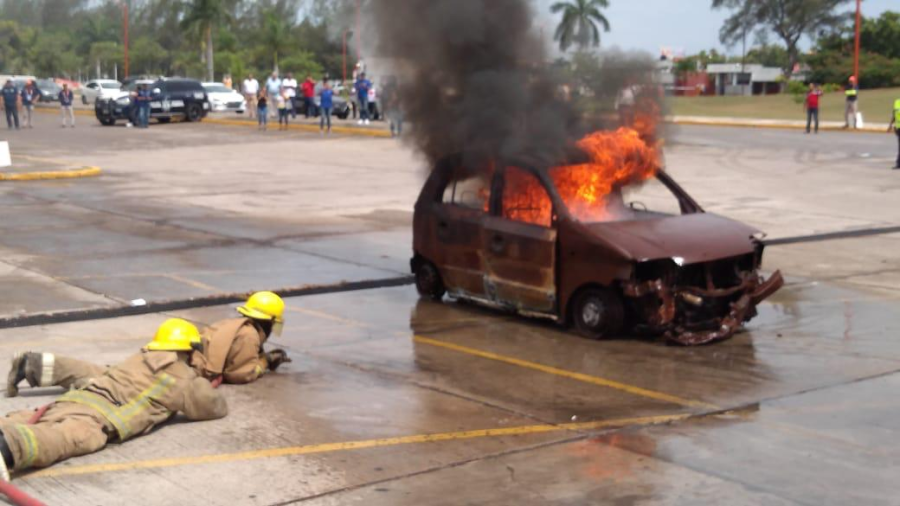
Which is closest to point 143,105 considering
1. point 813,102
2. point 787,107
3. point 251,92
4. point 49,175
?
point 251,92

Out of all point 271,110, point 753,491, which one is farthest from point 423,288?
point 271,110

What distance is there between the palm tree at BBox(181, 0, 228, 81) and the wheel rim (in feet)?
196

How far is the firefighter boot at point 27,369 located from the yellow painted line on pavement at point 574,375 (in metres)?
3.24

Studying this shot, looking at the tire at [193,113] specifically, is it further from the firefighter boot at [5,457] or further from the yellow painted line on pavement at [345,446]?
the firefighter boot at [5,457]

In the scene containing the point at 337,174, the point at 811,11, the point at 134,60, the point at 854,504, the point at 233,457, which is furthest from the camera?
the point at 134,60

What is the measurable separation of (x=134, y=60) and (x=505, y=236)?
91345 millimetres

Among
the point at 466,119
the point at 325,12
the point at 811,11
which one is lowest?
the point at 466,119

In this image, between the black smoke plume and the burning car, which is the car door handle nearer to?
the burning car

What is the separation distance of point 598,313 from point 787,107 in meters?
46.5

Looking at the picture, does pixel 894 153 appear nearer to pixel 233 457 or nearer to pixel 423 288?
pixel 423 288

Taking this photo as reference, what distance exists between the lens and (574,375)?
8.55 metres

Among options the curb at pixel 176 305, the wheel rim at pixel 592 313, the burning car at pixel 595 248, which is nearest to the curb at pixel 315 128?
the curb at pixel 176 305

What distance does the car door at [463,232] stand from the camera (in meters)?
10.4

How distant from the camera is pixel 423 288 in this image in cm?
1137
